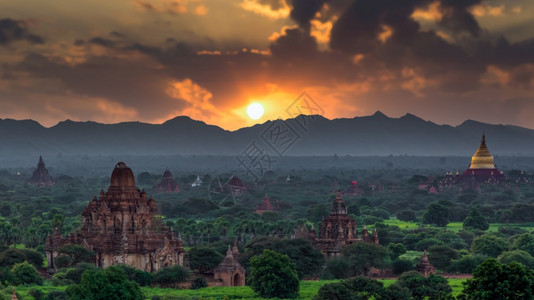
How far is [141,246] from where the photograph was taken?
6588 centimetres

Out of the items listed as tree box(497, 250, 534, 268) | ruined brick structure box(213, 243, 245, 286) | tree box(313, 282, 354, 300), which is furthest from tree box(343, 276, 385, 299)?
tree box(497, 250, 534, 268)

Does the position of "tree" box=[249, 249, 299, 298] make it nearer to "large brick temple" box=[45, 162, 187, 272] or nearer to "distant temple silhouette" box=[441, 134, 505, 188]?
"large brick temple" box=[45, 162, 187, 272]

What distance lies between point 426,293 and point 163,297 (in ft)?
62.5

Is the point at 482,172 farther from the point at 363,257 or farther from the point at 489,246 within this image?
the point at 363,257

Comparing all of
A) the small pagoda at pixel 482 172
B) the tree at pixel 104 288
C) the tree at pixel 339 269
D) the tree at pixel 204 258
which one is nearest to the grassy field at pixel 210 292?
the tree at pixel 104 288

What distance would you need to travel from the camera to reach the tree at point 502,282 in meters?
44.4

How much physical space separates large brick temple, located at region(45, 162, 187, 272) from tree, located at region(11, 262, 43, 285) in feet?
18.9

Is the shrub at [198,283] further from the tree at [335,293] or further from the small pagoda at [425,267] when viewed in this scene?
the small pagoda at [425,267]

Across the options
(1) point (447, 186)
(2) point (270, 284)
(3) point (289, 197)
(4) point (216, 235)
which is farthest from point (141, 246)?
(1) point (447, 186)

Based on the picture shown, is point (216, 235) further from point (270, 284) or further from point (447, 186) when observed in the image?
point (447, 186)

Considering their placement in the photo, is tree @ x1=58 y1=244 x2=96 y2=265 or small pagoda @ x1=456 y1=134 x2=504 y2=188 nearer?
tree @ x1=58 y1=244 x2=96 y2=265

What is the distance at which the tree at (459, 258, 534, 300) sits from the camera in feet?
146

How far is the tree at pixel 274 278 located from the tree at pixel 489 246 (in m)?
30.2

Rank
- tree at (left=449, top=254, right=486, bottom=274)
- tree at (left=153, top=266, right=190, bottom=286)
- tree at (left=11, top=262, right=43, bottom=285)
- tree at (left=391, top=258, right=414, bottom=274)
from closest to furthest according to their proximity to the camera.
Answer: tree at (left=11, top=262, right=43, bottom=285)
tree at (left=153, top=266, right=190, bottom=286)
tree at (left=391, top=258, right=414, bottom=274)
tree at (left=449, top=254, right=486, bottom=274)
